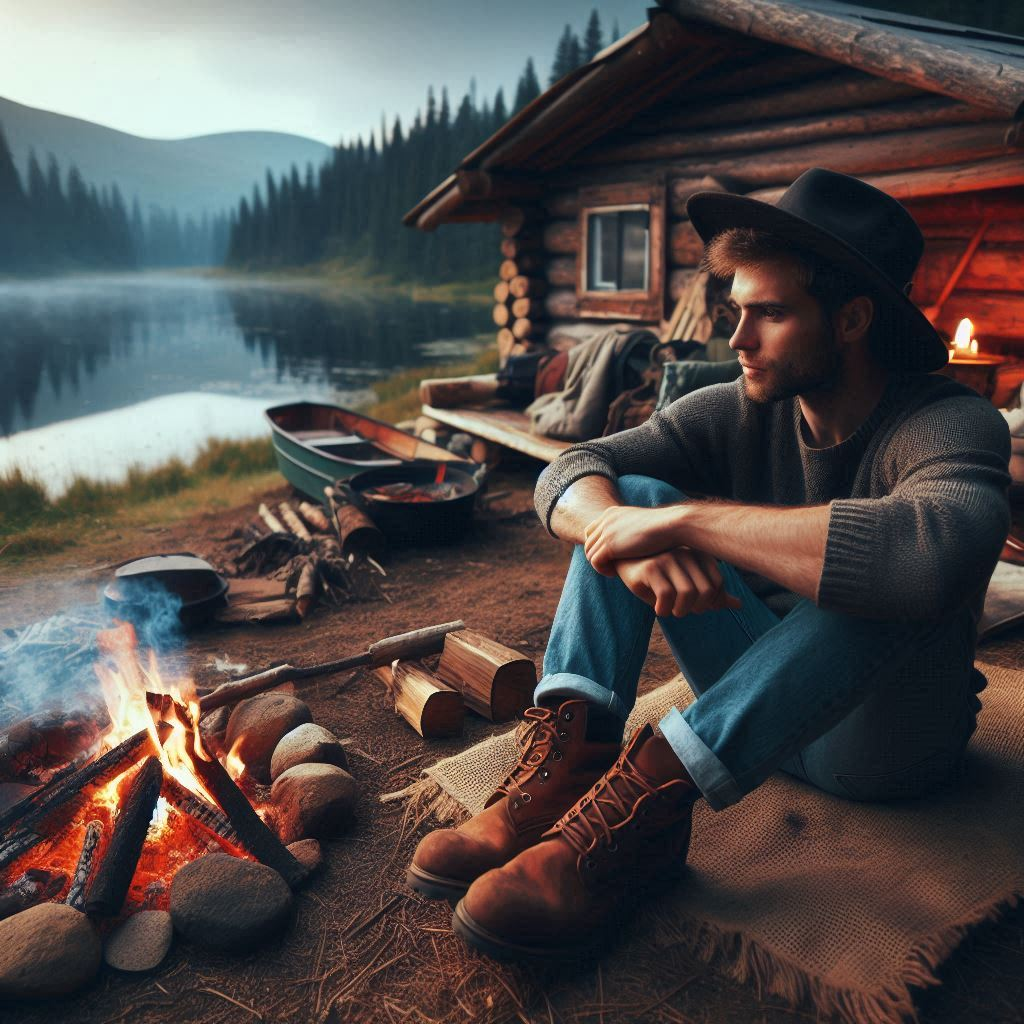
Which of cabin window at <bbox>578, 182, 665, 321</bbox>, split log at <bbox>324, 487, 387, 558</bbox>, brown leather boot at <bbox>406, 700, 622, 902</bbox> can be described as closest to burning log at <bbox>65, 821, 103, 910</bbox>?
brown leather boot at <bbox>406, 700, 622, 902</bbox>

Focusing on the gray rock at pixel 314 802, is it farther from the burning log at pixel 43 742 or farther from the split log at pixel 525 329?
the split log at pixel 525 329

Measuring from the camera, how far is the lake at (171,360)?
1519 centimetres

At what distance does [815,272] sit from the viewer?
6.48ft

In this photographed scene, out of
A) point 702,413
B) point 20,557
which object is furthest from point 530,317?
point 702,413

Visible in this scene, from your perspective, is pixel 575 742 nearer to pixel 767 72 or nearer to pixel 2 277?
pixel 767 72

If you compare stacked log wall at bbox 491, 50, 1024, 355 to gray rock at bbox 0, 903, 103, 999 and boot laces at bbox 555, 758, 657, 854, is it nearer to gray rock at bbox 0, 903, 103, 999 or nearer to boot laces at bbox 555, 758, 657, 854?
boot laces at bbox 555, 758, 657, 854

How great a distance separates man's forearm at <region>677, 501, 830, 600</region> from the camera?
1.67 m

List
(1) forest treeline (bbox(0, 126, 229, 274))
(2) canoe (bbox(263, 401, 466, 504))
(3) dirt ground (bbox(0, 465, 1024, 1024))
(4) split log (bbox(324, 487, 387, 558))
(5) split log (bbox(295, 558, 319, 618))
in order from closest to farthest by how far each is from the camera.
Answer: (3) dirt ground (bbox(0, 465, 1024, 1024)) → (5) split log (bbox(295, 558, 319, 618)) → (4) split log (bbox(324, 487, 387, 558)) → (2) canoe (bbox(263, 401, 466, 504)) → (1) forest treeline (bbox(0, 126, 229, 274))

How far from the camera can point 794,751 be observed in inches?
71.1

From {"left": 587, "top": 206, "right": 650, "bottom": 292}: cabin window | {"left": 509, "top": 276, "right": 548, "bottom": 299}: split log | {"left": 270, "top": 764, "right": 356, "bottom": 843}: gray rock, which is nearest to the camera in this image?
{"left": 270, "top": 764, "right": 356, "bottom": 843}: gray rock

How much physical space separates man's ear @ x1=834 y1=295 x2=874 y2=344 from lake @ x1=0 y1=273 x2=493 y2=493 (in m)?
8.60

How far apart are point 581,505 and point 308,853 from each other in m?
1.29

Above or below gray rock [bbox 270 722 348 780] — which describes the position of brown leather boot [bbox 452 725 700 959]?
above

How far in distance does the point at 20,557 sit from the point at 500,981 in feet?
18.8
